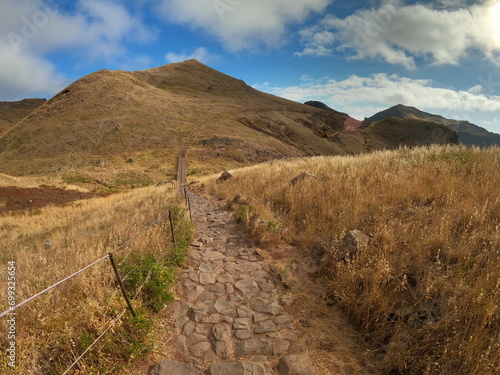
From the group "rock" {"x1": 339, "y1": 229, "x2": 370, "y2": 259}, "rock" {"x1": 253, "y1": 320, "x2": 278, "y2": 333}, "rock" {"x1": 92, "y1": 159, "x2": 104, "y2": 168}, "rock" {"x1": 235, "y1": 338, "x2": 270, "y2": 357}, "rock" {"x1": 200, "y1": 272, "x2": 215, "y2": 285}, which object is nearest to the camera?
"rock" {"x1": 235, "y1": 338, "x2": 270, "y2": 357}

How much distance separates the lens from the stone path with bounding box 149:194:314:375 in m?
2.71

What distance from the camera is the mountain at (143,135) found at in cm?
3838

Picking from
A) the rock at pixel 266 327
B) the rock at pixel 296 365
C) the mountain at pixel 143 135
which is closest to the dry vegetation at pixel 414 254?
the rock at pixel 296 365

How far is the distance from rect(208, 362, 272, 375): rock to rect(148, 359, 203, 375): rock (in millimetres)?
167

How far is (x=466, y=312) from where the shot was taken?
2.46 meters

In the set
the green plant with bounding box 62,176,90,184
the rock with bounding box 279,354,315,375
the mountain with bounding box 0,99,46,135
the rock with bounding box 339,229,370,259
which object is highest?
the mountain with bounding box 0,99,46,135

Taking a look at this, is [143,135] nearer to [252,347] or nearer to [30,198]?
[30,198]

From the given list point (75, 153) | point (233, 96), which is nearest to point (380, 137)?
point (233, 96)

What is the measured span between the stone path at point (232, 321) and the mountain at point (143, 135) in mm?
28996

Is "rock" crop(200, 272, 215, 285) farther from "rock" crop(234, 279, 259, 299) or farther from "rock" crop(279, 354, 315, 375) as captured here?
"rock" crop(279, 354, 315, 375)

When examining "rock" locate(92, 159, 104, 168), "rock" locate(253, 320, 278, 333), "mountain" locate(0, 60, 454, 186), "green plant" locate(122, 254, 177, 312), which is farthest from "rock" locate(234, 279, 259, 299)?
"rock" locate(92, 159, 104, 168)

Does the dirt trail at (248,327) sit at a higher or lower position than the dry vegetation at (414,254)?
lower

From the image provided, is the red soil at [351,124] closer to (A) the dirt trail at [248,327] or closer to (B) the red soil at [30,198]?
(B) the red soil at [30,198]

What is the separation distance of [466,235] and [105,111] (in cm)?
6339
